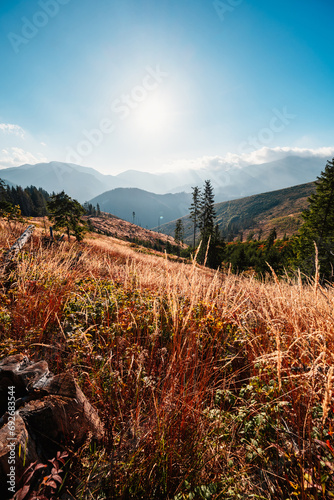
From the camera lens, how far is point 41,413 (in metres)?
1.47

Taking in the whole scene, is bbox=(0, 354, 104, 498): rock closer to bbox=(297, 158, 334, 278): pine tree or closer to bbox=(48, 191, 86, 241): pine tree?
bbox=(48, 191, 86, 241): pine tree

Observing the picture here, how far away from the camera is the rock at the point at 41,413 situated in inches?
51.0

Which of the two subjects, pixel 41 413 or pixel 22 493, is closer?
pixel 22 493

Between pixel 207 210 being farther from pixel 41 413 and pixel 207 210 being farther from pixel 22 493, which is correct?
pixel 22 493

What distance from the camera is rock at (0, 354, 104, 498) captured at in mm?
1296

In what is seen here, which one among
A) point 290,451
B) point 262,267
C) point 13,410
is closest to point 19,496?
point 13,410

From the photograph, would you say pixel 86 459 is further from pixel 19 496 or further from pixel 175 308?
pixel 175 308

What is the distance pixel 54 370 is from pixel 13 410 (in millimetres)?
887

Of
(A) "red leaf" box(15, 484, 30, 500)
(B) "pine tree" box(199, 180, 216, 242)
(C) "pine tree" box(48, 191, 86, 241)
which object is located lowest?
(A) "red leaf" box(15, 484, 30, 500)

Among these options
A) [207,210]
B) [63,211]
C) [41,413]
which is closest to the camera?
[41,413]
